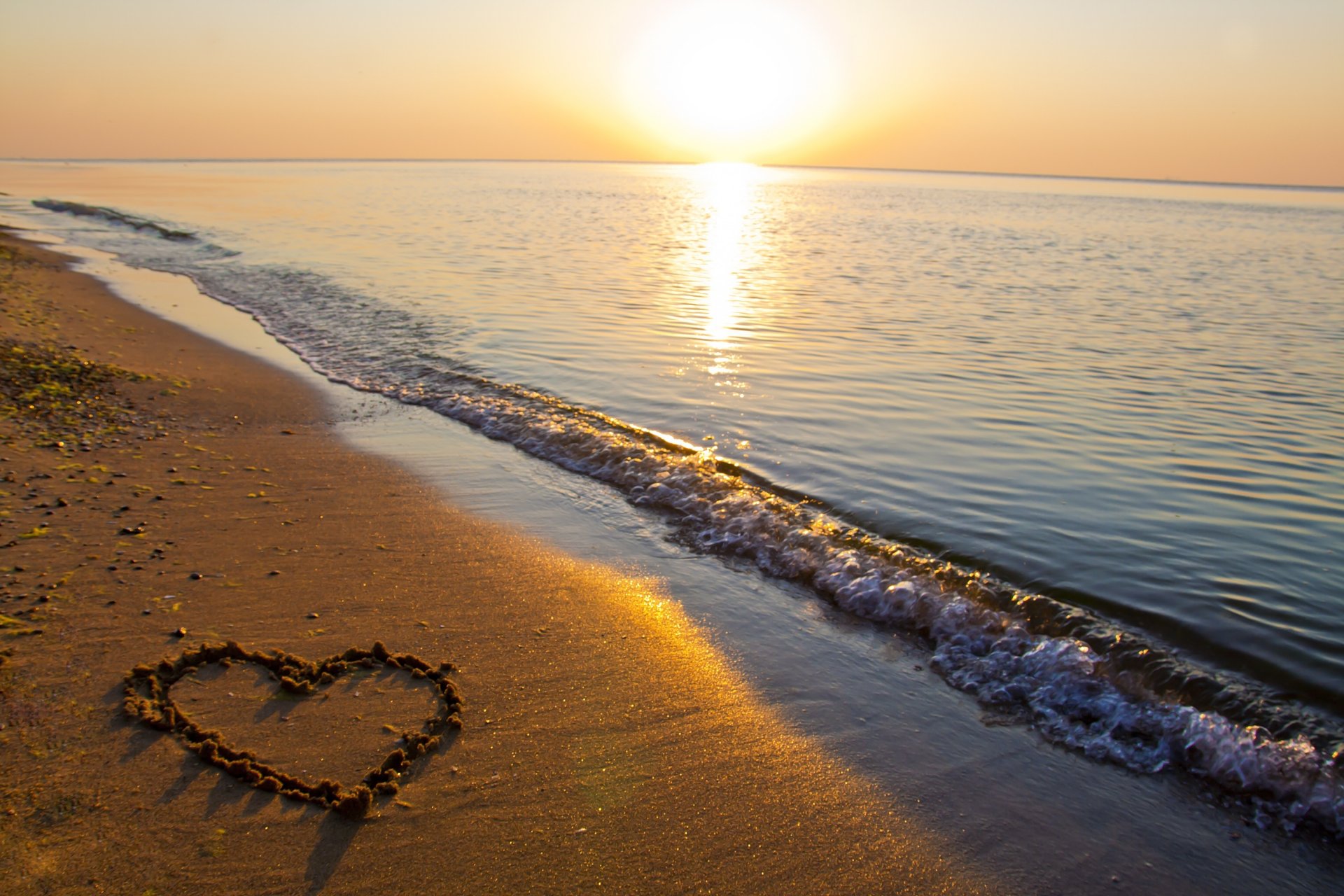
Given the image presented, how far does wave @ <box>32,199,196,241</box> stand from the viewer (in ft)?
104

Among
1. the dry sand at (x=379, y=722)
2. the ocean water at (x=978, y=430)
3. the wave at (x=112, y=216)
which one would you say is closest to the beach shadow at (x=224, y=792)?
the dry sand at (x=379, y=722)

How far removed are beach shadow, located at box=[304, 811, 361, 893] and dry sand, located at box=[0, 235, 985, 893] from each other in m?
0.01

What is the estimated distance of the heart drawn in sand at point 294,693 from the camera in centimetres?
369

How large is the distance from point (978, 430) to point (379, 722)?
7.72 m

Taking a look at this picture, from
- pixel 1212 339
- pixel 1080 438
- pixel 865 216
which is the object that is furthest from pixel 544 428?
pixel 865 216

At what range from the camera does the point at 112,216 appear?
39.0 metres

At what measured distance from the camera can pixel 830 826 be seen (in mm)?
3740

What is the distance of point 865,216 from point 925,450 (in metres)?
47.7

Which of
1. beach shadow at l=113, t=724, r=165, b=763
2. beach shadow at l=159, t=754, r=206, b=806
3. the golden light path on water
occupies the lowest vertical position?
beach shadow at l=159, t=754, r=206, b=806

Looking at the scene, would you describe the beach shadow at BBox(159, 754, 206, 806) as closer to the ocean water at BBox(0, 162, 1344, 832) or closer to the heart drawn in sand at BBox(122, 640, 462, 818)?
the heart drawn in sand at BBox(122, 640, 462, 818)

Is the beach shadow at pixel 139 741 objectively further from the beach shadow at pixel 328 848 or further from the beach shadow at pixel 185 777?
the beach shadow at pixel 328 848

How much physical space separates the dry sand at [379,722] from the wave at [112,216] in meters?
28.7

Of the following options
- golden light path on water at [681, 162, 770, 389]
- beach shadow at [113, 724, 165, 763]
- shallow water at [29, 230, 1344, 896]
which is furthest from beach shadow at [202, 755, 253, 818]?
golden light path on water at [681, 162, 770, 389]

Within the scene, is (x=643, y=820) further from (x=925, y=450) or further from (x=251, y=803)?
(x=925, y=450)
